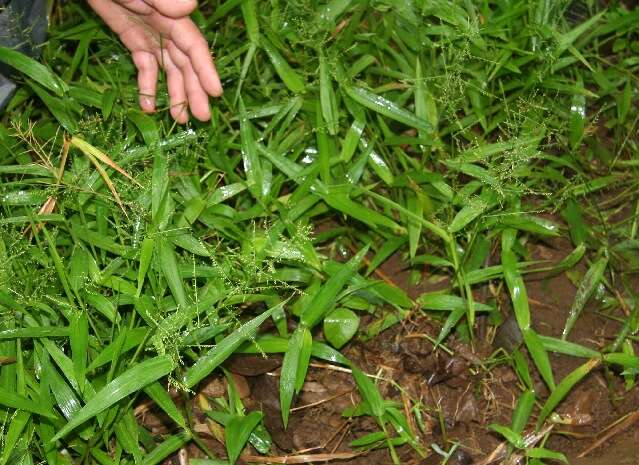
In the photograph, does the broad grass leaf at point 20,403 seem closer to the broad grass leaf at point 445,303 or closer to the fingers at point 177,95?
the fingers at point 177,95

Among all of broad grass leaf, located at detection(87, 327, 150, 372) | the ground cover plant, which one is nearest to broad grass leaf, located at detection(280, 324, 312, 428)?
the ground cover plant

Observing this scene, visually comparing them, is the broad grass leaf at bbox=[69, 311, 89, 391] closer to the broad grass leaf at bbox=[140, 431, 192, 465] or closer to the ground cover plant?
the ground cover plant

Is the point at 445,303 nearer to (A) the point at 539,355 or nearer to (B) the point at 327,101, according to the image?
(A) the point at 539,355

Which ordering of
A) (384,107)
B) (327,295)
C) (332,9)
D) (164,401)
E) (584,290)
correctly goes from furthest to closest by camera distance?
(332,9) < (384,107) < (584,290) < (327,295) < (164,401)

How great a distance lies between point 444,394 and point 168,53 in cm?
131

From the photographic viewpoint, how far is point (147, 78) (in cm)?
247

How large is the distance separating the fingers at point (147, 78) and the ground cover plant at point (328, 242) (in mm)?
63

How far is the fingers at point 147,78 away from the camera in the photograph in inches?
96.8

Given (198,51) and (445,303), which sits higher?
(198,51)

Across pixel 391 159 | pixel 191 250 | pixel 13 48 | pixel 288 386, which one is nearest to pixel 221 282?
pixel 191 250

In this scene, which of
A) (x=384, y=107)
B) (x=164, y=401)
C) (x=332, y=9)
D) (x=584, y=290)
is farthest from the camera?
(x=332, y=9)

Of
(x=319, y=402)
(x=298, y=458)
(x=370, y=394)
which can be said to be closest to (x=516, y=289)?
(x=370, y=394)

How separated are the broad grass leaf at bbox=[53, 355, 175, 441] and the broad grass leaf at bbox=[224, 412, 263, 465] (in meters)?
0.28

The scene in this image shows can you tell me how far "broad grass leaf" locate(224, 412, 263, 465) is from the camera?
2084 mm
